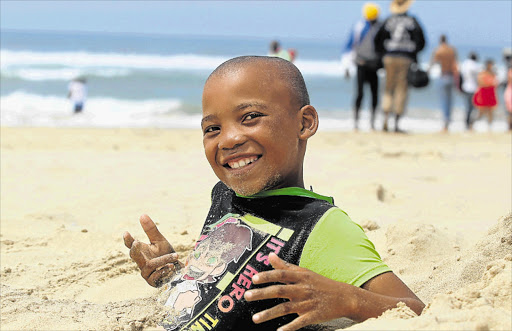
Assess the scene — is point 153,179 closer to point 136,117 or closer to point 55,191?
point 55,191

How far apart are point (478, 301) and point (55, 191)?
370 centimetres

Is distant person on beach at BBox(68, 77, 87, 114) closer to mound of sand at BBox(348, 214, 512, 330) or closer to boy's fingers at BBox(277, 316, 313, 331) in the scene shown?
mound of sand at BBox(348, 214, 512, 330)

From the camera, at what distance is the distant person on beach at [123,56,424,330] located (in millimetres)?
1549

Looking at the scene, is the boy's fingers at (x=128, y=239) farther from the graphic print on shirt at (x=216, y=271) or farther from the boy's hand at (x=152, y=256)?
the graphic print on shirt at (x=216, y=271)

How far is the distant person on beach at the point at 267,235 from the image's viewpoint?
5.08 ft

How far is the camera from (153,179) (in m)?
4.93

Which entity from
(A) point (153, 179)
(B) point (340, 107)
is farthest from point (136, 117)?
(A) point (153, 179)

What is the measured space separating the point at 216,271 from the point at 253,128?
0.47 meters

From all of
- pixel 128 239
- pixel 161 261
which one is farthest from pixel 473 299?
pixel 128 239

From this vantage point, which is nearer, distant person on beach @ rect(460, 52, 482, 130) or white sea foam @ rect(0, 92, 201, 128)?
distant person on beach @ rect(460, 52, 482, 130)

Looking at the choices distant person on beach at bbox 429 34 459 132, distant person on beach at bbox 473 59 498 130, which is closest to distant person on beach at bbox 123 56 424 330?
distant person on beach at bbox 429 34 459 132

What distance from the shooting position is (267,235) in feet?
5.76

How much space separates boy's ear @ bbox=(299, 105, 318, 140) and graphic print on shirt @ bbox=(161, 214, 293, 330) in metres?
0.33

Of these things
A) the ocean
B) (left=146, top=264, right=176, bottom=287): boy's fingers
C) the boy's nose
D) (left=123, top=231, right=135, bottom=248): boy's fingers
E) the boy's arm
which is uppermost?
the boy's nose
